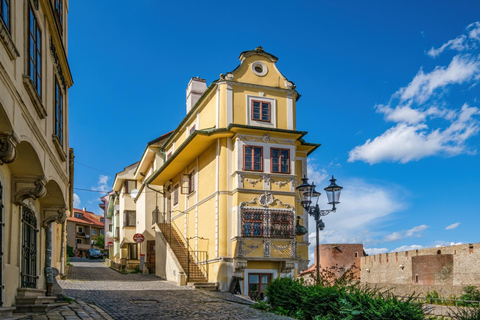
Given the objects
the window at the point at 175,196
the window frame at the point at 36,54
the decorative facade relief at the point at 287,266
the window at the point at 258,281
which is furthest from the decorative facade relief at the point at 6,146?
the window at the point at 175,196

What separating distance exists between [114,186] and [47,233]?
3207 centimetres

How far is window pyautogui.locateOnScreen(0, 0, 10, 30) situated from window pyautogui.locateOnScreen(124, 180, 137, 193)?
115 ft

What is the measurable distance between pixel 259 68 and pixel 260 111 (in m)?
2.19

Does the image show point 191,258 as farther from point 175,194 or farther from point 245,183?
point 175,194

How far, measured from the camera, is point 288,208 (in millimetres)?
23719

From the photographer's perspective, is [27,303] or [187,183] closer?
[27,303]

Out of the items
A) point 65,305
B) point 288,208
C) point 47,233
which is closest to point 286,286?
point 65,305

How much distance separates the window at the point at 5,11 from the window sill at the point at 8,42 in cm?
23

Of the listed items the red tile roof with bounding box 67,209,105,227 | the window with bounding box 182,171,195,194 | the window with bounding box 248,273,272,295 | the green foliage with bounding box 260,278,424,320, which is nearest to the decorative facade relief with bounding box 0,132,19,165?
the green foliage with bounding box 260,278,424,320

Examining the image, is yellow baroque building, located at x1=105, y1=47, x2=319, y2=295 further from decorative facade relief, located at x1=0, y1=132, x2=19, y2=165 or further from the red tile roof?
the red tile roof

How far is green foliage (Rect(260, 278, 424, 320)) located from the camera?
9.52 meters

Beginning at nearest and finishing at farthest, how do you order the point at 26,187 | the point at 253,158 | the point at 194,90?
1. the point at 26,187
2. the point at 253,158
3. the point at 194,90

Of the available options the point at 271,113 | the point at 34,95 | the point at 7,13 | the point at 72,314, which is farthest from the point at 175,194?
the point at 7,13

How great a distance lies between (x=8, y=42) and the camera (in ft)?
24.8
